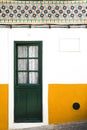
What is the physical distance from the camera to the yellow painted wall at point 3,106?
1041cm

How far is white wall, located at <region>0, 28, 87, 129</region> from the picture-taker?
10.4 m

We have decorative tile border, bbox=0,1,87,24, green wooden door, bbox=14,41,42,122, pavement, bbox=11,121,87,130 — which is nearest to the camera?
pavement, bbox=11,121,87,130

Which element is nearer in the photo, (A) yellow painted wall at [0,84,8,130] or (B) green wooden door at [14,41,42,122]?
(A) yellow painted wall at [0,84,8,130]

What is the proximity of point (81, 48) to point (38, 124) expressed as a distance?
8.40ft

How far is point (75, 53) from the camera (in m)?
10.5

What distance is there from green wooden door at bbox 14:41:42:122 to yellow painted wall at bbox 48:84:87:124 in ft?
1.26

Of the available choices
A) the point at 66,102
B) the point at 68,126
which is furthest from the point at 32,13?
the point at 68,126

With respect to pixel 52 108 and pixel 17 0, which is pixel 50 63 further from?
pixel 17 0

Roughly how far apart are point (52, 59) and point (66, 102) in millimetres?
1324

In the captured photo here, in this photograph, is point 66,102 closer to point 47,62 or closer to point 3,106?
point 47,62

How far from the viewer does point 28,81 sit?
10680 millimetres

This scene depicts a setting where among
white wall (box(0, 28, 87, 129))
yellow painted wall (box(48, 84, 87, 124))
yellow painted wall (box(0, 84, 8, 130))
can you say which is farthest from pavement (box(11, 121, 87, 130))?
yellow painted wall (box(0, 84, 8, 130))

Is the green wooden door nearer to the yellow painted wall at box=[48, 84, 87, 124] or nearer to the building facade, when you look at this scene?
the building facade

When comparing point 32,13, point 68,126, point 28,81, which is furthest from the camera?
point 28,81
